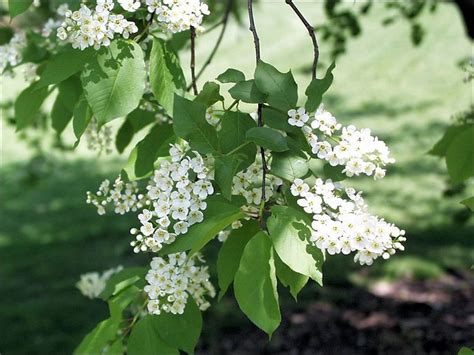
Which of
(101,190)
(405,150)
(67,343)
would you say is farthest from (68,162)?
(101,190)

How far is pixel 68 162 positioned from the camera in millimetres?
9328

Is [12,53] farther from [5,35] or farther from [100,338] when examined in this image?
[100,338]

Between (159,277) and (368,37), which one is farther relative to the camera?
(368,37)

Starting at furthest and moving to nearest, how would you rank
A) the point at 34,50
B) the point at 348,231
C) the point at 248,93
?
the point at 34,50 < the point at 248,93 < the point at 348,231

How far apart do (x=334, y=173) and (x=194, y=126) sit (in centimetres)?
32

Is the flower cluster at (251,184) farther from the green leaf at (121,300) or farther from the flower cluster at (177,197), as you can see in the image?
the green leaf at (121,300)

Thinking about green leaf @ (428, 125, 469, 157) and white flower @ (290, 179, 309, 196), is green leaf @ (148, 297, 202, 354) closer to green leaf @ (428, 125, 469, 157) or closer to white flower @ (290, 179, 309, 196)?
white flower @ (290, 179, 309, 196)

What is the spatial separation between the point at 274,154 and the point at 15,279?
15.8 feet

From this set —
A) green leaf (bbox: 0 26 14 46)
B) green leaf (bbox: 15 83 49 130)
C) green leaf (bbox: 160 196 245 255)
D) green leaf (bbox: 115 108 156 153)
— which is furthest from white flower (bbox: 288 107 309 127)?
green leaf (bbox: 0 26 14 46)

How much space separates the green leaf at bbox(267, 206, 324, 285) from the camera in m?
1.51

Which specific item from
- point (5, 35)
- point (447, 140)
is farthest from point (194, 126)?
point (5, 35)

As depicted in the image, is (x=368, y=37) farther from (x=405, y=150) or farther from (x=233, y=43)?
(x=405, y=150)

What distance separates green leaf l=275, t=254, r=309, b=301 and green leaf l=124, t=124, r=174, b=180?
481 millimetres

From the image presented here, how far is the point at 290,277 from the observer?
166 cm
